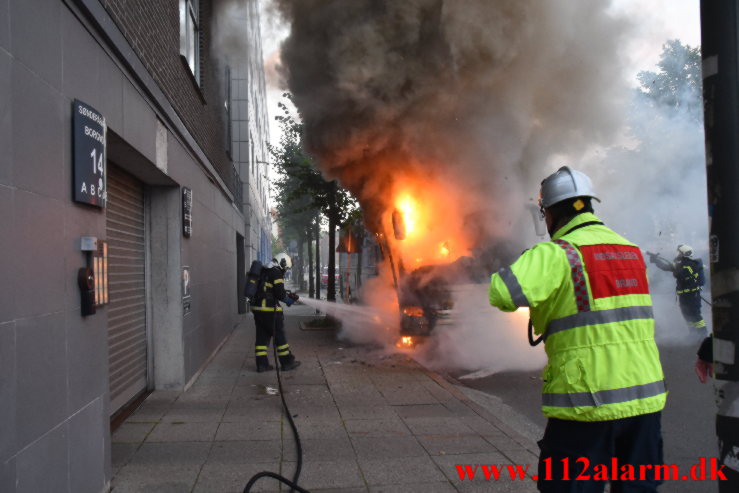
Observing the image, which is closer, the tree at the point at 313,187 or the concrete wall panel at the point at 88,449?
the concrete wall panel at the point at 88,449

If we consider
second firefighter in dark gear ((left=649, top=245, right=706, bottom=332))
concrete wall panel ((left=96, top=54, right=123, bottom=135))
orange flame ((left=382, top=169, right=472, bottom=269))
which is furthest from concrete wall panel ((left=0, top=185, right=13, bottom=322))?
second firefighter in dark gear ((left=649, top=245, right=706, bottom=332))

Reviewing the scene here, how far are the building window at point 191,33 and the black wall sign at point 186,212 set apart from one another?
1831 millimetres

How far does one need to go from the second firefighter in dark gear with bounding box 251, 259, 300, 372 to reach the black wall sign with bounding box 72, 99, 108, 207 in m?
3.97

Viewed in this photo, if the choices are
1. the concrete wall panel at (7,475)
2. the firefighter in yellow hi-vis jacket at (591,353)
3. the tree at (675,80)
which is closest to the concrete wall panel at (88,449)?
the concrete wall panel at (7,475)

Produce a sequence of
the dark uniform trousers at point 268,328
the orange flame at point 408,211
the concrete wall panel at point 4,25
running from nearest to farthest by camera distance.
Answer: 1. the concrete wall panel at point 4,25
2. the dark uniform trousers at point 268,328
3. the orange flame at point 408,211

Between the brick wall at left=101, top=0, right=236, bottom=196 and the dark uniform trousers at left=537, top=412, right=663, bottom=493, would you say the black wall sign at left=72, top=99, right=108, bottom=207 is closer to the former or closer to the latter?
the brick wall at left=101, top=0, right=236, bottom=196

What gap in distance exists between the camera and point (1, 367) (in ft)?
7.27

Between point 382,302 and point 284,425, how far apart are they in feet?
22.7

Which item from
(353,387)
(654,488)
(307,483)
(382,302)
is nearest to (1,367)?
(307,483)

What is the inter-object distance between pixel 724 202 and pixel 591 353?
2.45ft

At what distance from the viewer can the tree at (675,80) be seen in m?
21.0

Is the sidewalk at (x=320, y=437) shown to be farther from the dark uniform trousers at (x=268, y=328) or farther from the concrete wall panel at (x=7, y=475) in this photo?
the concrete wall panel at (x=7, y=475)

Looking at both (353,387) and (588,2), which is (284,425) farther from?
(588,2)

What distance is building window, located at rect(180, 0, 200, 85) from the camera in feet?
23.3
